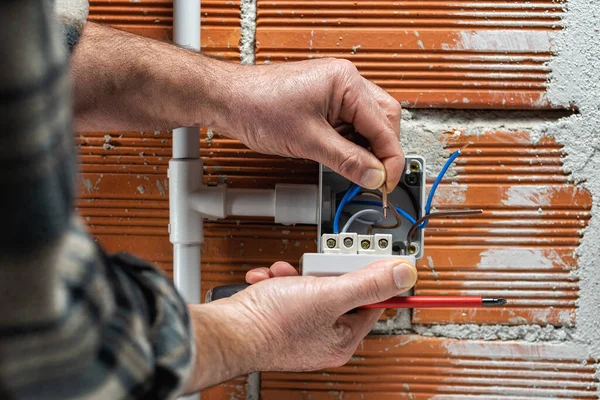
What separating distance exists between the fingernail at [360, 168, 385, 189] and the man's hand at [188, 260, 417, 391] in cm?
13

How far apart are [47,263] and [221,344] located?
32 centimetres

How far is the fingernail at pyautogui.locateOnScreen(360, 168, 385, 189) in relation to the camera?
2.36 feet

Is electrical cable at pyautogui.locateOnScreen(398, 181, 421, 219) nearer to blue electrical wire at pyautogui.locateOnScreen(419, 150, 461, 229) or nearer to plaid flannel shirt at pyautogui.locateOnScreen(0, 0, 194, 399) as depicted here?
blue electrical wire at pyautogui.locateOnScreen(419, 150, 461, 229)

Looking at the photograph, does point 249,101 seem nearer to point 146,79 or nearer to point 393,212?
point 146,79

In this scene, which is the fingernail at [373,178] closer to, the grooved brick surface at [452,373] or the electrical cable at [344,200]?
the electrical cable at [344,200]

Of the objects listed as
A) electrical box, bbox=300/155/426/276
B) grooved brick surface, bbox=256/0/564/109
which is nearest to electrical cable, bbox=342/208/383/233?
electrical box, bbox=300/155/426/276

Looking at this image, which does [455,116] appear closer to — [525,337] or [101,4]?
[525,337]

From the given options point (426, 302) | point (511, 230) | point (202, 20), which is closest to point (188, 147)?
point (202, 20)

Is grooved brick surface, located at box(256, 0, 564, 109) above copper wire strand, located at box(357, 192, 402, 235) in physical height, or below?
above

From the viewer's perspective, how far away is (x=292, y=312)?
0.65 metres

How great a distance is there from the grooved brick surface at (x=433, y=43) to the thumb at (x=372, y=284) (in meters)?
0.36

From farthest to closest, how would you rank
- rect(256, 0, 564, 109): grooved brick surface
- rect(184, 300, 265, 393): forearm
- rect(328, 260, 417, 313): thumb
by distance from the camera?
1. rect(256, 0, 564, 109): grooved brick surface
2. rect(328, 260, 417, 313): thumb
3. rect(184, 300, 265, 393): forearm

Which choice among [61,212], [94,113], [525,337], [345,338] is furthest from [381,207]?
[61,212]

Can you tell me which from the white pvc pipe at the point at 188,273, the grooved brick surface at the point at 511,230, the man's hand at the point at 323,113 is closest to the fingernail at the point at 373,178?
the man's hand at the point at 323,113
